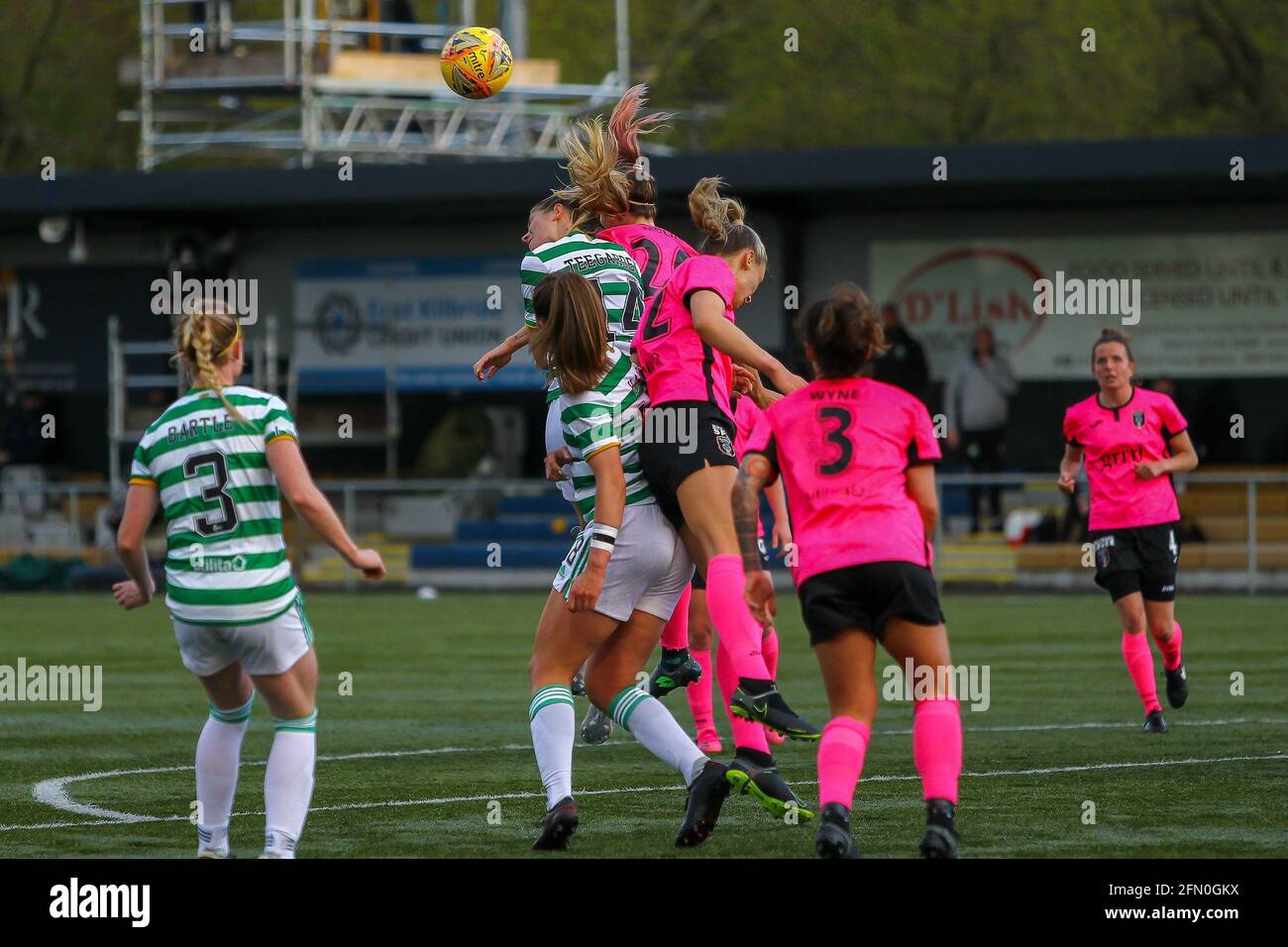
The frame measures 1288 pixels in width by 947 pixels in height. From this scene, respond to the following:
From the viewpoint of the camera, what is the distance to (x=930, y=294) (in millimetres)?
26219

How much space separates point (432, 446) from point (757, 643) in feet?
62.5

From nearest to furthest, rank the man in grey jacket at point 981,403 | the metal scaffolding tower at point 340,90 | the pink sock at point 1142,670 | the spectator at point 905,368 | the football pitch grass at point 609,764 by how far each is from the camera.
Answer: the football pitch grass at point 609,764
the pink sock at point 1142,670
the man in grey jacket at point 981,403
the spectator at point 905,368
the metal scaffolding tower at point 340,90

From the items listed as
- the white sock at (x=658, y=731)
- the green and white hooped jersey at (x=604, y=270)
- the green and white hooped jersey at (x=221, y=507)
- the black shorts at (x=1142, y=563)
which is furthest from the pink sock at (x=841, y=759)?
the black shorts at (x=1142, y=563)

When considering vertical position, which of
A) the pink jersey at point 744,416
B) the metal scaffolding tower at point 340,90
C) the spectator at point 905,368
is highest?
the metal scaffolding tower at point 340,90

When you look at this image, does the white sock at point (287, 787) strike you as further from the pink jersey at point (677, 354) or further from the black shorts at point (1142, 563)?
the black shorts at point (1142, 563)

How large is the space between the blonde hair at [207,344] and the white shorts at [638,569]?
1.38m

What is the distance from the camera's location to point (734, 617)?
26.9 ft

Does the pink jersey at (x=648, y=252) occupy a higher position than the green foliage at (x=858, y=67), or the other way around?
the green foliage at (x=858, y=67)

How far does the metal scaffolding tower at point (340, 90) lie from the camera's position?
96.6 feet

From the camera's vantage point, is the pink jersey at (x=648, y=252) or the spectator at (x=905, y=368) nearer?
the pink jersey at (x=648, y=252)

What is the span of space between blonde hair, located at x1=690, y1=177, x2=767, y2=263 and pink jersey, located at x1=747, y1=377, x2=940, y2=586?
5.35 feet
